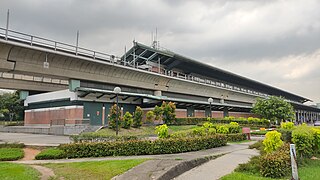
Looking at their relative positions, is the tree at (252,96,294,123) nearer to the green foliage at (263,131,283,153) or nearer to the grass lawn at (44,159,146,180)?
the green foliage at (263,131,283,153)

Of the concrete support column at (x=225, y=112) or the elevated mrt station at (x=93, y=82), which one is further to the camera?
the concrete support column at (x=225, y=112)

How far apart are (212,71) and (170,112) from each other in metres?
25.8

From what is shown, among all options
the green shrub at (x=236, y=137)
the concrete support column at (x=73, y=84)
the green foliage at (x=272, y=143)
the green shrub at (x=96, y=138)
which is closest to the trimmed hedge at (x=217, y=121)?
the concrete support column at (x=73, y=84)

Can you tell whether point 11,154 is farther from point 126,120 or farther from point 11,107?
point 11,107

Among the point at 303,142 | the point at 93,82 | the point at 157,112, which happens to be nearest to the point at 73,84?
the point at 93,82

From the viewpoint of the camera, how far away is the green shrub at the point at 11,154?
12.5m

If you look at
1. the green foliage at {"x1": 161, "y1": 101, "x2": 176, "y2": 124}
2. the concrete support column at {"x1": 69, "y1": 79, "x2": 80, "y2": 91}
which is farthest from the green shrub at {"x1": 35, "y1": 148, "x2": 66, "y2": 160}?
the green foliage at {"x1": 161, "y1": 101, "x2": 176, "y2": 124}

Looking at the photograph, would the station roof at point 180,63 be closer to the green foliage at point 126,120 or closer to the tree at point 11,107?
the green foliage at point 126,120

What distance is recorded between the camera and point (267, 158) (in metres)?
8.73

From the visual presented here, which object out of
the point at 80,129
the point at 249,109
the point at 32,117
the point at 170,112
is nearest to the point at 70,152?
the point at 80,129

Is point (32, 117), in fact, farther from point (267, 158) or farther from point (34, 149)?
point (267, 158)

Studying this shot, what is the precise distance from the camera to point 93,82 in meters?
31.6

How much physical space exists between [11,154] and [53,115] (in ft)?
73.2

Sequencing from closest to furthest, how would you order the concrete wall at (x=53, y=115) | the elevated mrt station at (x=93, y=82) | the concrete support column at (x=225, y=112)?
the elevated mrt station at (x=93, y=82) → the concrete wall at (x=53, y=115) → the concrete support column at (x=225, y=112)
